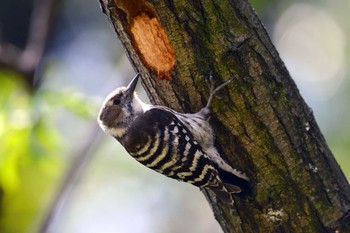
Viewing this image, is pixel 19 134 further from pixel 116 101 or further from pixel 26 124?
pixel 116 101

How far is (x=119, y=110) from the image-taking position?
6.48 metres

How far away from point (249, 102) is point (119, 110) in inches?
71.8

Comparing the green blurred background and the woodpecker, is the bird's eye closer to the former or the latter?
the woodpecker

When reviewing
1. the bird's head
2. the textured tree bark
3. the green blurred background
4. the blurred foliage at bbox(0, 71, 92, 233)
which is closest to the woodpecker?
the bird's head

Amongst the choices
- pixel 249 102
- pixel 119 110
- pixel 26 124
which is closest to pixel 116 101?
pixel 119 110

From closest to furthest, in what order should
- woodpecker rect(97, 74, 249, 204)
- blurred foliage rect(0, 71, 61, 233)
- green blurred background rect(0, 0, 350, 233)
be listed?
woodpecker rect(97, 74, 249, 204) < blurred foliage rect(0, 71, 61, 233) < green blurred background rect(0, 0, 350, 233)

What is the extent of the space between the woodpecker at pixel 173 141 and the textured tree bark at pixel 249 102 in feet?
0.37

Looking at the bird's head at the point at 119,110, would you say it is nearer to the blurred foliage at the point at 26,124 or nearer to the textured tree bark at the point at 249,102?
the blurred foliage at the point at 26,124

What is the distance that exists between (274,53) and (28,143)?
238 cm

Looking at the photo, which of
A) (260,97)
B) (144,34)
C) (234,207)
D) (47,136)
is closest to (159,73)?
(144,34)

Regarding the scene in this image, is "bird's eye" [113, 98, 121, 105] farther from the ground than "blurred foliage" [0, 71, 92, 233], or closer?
farther from the ground

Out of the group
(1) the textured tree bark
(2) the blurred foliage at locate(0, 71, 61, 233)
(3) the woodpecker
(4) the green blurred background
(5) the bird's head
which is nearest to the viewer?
(1) the textured tree bark

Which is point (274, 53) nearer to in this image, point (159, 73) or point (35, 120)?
point (159, 73)

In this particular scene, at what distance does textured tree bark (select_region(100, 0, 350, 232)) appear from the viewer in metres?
4.88
